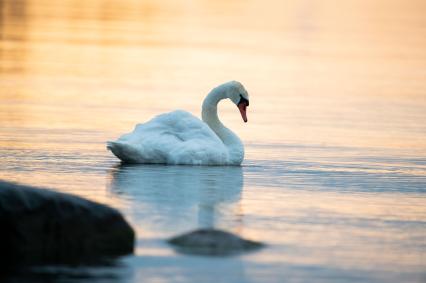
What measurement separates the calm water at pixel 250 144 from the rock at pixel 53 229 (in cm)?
34

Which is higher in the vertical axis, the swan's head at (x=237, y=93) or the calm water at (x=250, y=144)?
the swan's head at (x=237, y=93)

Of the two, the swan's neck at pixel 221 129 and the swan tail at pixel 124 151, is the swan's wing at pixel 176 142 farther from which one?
the swan's neck at pixel 221 129

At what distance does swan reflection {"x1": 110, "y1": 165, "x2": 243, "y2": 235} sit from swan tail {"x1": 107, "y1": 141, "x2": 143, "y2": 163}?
5.5 inches

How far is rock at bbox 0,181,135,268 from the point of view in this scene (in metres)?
10.2

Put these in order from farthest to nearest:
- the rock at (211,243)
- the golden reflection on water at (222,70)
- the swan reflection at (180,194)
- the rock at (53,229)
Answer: the golden reflection on water at (222,70) < the swan reflection at (180,194) < the rock at (211,243) < the rock at (53,229)

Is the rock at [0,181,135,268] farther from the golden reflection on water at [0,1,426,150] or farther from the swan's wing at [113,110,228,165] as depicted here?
the golden reflection on water at [0,1,426,150]

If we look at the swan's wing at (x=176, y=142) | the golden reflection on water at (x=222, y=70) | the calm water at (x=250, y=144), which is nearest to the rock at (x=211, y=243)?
the calm water at (x=250, y=144)

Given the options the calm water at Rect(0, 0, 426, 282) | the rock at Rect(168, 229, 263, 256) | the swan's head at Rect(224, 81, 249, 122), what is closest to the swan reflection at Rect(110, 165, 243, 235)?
the calm water at Rect(0, 0, 426, 282)

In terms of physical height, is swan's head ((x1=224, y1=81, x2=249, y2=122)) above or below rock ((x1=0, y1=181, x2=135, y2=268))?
above

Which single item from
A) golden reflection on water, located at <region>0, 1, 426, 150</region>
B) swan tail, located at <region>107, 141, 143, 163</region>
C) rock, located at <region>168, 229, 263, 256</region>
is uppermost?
golden reflection on water, located at <region>0, 1, 426, 150</region>

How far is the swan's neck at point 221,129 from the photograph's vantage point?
16906 millimetres

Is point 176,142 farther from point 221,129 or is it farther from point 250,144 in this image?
point 250,144

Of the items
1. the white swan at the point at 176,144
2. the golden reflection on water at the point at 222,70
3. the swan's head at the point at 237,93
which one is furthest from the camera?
the golden reflection on water at the point at 222,70

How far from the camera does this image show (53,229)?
10.4 meters
